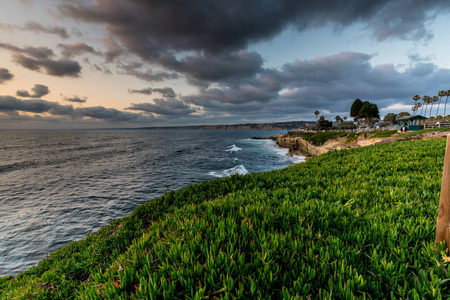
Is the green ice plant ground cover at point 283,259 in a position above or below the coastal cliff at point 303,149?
above

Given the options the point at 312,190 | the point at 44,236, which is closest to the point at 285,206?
the point at 312,190

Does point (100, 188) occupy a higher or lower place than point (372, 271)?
lower

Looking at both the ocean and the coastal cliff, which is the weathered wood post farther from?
the coastal cliff

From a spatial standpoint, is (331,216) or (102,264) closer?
(331,216)

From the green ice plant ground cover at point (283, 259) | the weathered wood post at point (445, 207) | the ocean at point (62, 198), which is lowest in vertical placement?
the ocean at point (62, 198)

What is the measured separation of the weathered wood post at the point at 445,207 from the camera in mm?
2467

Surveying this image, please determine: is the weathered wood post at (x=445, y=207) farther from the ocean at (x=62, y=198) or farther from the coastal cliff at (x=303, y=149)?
the coastal cliff at (x=303, y=149)

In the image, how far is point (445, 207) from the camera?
8.37 ft

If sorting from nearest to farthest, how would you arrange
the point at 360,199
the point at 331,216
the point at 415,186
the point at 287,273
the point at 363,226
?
1. the point at 287,273
2. the point at 363,226
3. the point at 331,216
4. the point at 360,199
5. the point at 415,186

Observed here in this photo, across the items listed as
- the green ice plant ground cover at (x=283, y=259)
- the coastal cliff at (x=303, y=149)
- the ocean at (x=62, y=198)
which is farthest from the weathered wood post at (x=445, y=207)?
the coastal cliff at (x=303, y=149)

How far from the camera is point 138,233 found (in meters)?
5.82

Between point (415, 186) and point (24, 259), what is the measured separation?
59.8 feet

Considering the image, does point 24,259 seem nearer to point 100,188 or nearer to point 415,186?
point 100,188

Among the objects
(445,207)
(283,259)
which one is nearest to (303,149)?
(445,207)
